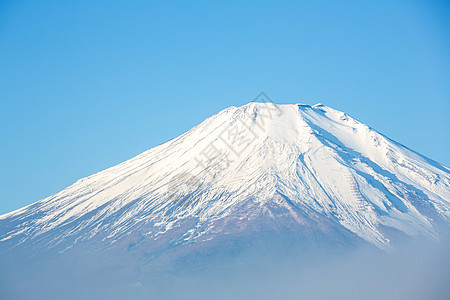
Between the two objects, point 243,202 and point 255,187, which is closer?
point 243,202

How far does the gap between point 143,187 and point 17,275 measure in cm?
2090

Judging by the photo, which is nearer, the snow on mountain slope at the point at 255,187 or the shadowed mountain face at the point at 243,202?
the shadowed mountain face at the point at 243,202

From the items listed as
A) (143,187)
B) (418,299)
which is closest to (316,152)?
(143,187)

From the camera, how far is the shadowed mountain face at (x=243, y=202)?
283 feet

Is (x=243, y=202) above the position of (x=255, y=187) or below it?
below

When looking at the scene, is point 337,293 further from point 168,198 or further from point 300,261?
point 168,198

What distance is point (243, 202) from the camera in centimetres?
9206

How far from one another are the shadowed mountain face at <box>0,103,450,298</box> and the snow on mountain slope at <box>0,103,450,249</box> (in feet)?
0.57

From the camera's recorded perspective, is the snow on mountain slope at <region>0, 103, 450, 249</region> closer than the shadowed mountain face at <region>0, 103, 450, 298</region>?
No

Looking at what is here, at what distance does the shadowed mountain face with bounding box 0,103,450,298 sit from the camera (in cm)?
8638

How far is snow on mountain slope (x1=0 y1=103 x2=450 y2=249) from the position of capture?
9044 centimetres

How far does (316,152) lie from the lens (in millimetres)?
99938

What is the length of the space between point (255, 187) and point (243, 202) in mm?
3180

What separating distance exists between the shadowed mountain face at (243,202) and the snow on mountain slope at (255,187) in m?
0.17
